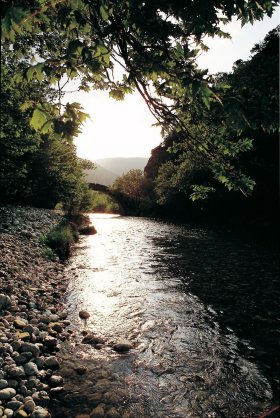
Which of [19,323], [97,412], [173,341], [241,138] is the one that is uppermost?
[241,138]

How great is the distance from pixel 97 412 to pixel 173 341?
9.77 feet

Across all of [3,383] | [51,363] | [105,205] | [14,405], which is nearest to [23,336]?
[51,363]

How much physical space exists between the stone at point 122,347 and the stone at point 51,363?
1476 mm

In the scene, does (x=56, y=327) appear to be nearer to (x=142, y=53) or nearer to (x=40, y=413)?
(x=40, y=413)

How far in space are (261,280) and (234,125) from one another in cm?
1134

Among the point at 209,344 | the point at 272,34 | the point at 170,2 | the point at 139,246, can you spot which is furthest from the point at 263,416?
the point at 272,34

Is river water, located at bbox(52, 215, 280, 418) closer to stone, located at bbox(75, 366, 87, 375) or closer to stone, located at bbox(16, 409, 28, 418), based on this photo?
stone, located at bbox(75, 366, 87, 375)

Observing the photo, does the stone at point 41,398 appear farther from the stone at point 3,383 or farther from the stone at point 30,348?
the stone at point 30,348

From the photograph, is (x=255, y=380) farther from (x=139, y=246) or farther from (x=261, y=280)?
(x=139, y=246)

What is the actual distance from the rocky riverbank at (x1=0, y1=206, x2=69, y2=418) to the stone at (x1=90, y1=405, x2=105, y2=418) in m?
0.75

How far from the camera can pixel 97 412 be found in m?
5.10

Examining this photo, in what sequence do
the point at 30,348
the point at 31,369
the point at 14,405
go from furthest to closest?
the point at 30,348, the point at 31,369, the point at 14,405

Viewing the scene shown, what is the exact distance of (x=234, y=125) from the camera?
11.6 ft

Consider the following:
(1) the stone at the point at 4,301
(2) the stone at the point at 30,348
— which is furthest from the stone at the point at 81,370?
(1) the stone at the point at 4,301
